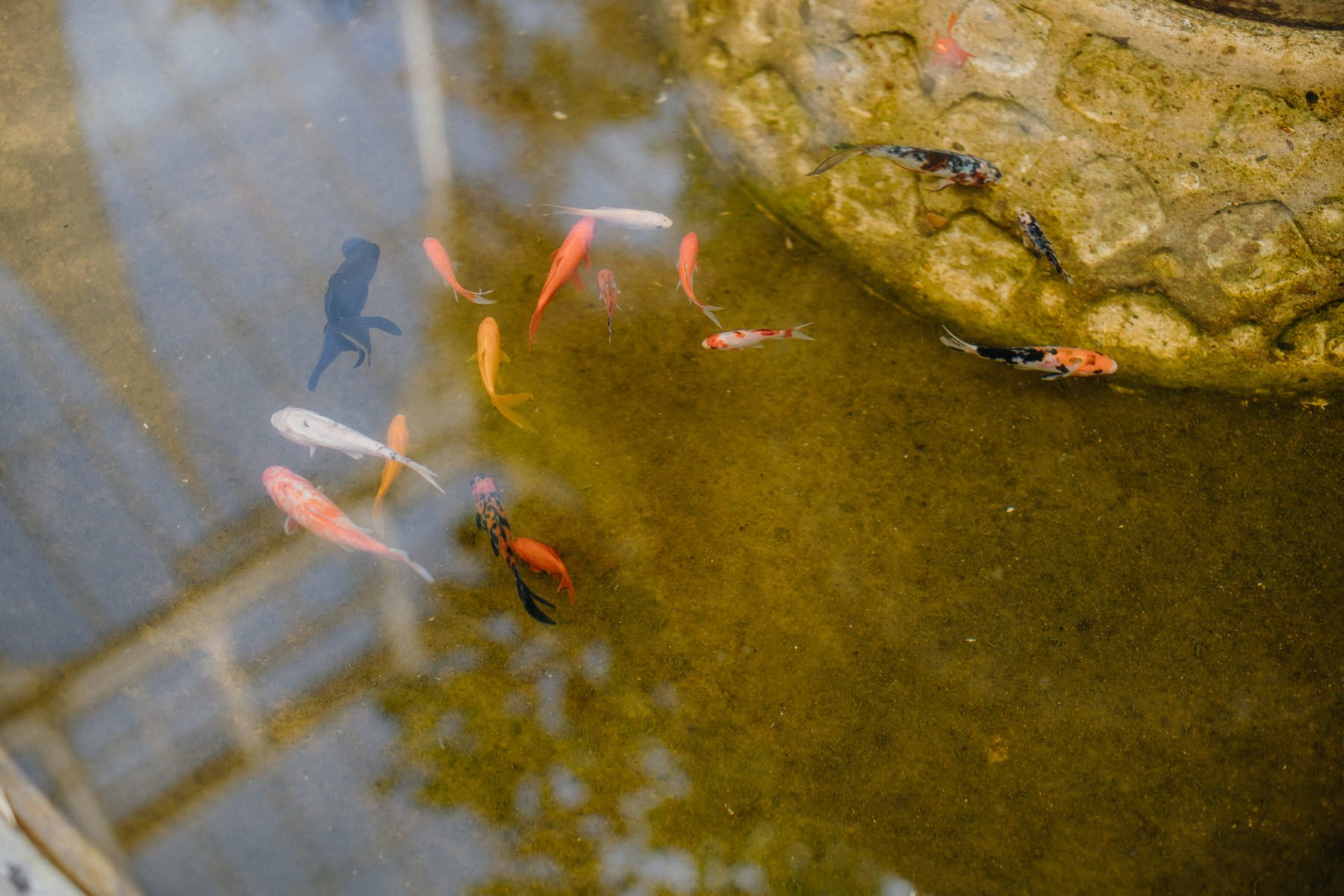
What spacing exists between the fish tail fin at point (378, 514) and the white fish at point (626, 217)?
1.52 m

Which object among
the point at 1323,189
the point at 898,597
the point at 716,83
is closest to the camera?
the point at 898,597

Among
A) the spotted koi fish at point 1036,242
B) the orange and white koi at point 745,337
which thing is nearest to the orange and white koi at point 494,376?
the orange and white koi at point 745,337

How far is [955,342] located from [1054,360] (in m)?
0.38

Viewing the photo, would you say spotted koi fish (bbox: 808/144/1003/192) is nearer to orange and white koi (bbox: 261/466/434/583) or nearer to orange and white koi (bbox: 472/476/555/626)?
orange and white koi (bbox: 472/476/555/626)

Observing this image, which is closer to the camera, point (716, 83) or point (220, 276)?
point (220, 276)

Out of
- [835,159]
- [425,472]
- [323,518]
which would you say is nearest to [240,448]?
[323,518]

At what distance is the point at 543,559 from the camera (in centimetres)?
297

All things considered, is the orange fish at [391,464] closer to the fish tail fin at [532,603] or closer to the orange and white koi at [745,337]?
the fish tail fin at [532,603]

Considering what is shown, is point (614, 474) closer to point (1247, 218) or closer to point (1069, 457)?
point (1069, 457)

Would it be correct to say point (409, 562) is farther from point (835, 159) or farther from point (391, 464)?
point (835, 159)

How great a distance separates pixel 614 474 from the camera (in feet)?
10.6

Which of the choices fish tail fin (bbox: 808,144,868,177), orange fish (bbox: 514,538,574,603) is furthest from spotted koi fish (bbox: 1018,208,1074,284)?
orange fish (bbox: 514,538,574,603)

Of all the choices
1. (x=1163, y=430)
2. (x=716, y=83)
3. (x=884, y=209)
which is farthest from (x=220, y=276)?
(x=1163, y=430)

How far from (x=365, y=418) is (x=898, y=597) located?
2.14 metres
